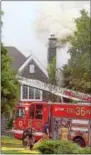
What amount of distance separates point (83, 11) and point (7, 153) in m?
14.2

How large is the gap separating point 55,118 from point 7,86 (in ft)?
19.7

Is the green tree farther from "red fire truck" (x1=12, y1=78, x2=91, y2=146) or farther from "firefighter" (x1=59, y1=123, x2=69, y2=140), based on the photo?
"firefighter" (x1=59, y1=123, x2=69, y2=140)

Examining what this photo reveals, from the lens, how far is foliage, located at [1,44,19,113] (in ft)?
50.9

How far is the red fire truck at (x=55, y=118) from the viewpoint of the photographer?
20.7m

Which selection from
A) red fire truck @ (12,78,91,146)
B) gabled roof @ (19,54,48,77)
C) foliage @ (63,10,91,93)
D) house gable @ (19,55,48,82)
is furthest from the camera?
house gable @ (19,55,48,82)

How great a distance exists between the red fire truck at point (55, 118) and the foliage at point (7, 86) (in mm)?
4888

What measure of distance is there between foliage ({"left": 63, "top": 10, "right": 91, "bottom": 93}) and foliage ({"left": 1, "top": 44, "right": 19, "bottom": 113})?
11.9m

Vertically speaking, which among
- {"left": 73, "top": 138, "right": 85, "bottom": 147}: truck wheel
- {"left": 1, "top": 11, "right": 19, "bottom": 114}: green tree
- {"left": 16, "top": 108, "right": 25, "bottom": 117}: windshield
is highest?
{"left": 1, "top": 11, "right": 19, "bottom": 114}: green tree

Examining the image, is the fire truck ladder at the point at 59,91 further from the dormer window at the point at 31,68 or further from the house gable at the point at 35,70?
the dormer window at the point at 31,68

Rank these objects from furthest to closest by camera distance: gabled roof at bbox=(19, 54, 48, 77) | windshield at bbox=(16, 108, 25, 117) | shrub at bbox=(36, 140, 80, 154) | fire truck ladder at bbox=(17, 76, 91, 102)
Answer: gabled roof at bbox=(19, 54, 48, 77)
fire truck ladder at bbox=(17, 76, 91, 102)
windshield at bbox=(16, 108, 25, 117)
shrub at bbox=(36, 140, 80, 154)

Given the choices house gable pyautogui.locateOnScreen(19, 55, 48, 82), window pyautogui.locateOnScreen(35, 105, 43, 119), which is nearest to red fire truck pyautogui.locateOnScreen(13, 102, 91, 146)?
window pyautogui.locateOnScreen(35, 105, 43, 119)

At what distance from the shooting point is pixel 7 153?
15.2 meters

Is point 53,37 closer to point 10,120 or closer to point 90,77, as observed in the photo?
point 90,77

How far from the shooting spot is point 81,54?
27.8m
